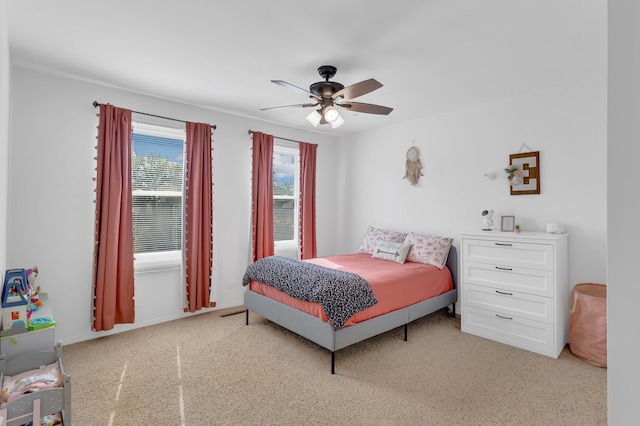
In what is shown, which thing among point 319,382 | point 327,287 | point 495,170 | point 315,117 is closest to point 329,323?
point 327,287

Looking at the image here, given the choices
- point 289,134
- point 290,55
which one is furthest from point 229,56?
point 289,134

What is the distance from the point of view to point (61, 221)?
3061mm

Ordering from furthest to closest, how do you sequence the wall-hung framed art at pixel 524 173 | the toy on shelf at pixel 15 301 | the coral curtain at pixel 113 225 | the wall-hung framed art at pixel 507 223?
the wall-hung framed art at pixel 507 223
the wall-hung framed art at pixel 524 173
the coral curtain at pixel 113 225
the toy on shelf at pixel 15 301

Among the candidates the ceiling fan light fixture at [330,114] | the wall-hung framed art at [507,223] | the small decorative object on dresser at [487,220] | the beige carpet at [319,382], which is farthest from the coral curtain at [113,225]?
the wall-hung framed art at [507,223]

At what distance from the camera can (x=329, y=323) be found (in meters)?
2.60

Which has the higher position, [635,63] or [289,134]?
[289,134]

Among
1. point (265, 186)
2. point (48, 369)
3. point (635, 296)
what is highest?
point (265, 186)

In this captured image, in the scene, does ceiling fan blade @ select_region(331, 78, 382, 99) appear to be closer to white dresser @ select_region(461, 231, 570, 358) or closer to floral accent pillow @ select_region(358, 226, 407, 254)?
white dresser @ select_region(461, 231, 570, 358)

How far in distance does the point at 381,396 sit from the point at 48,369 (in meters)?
2.05

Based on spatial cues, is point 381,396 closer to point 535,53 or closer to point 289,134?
point 535,53

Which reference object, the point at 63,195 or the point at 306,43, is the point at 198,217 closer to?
the point at 63,195

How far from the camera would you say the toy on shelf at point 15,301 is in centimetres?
198

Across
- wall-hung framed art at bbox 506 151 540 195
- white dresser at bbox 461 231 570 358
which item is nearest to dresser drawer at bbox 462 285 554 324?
white dresser at bbox 461 231 570 358

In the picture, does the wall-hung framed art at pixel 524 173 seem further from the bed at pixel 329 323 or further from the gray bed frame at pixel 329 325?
the gray bed frame at pixel 329 325
